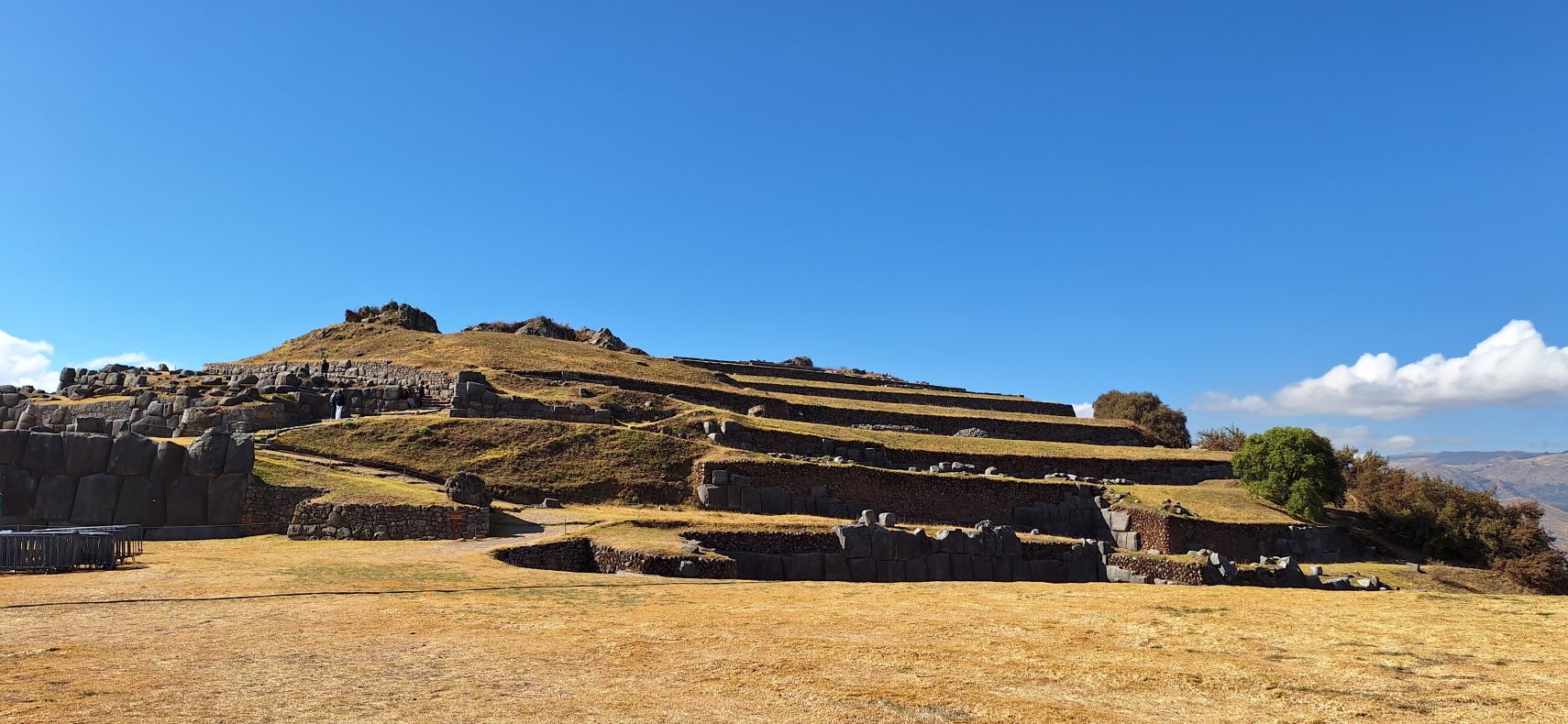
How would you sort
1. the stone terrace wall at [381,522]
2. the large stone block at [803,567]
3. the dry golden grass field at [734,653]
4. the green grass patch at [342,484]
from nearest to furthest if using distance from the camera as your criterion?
the dry golden grass field at [734,653], the stone terrace wall at [381,522], the green grass patch at [342,484], the large stone block at [803,567]

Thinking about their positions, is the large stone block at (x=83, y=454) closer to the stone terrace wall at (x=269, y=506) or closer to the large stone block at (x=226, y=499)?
the large stone block at (x=226, y=499)

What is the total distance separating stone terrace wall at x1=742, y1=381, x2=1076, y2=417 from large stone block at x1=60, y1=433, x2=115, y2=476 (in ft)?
141

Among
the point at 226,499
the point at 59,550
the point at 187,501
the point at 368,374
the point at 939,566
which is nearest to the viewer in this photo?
the point at 59,550

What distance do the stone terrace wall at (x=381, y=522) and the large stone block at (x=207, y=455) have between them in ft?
8.35

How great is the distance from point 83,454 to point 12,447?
1674 millimetres

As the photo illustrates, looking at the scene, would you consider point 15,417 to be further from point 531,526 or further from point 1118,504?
point 1118,504

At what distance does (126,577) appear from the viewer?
16.2 metres

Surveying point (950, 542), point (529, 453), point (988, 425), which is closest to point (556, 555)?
point (950, 542)

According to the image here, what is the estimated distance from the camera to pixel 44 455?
23.7 m

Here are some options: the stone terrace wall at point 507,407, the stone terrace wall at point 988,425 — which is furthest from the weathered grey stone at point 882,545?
the stone terrace wall at point 988,425

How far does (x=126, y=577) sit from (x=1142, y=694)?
16.9 metres

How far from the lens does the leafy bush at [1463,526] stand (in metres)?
36.4

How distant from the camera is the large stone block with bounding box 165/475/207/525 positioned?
24281 mm

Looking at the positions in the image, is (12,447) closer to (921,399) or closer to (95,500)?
(95,500)
